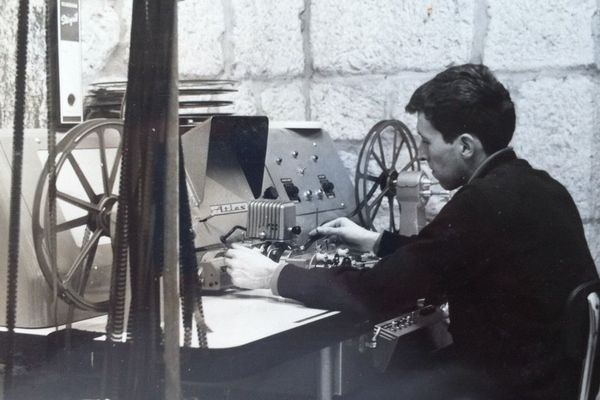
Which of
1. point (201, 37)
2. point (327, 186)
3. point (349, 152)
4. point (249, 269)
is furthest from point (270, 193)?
point (201, 37)

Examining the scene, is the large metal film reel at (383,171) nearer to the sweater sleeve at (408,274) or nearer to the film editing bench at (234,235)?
the film editing bench at (234,235)

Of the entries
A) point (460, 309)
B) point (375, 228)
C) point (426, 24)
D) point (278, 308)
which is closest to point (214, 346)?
point (278, 308)

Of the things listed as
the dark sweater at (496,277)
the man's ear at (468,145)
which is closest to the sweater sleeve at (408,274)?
the dark sweater at (496,277)

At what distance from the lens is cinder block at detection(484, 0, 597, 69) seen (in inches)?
116

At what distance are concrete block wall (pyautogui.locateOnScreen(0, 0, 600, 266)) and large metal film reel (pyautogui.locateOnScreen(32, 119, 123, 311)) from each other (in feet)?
3.42

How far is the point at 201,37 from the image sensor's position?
3535mm

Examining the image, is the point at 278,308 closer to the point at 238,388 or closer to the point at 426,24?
the point at 238,388

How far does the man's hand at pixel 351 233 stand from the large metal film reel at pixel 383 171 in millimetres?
171

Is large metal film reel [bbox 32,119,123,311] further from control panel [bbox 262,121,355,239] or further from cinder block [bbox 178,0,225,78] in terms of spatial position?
cinder block [bbox 178,0,225,78]

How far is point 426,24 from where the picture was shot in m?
3.16

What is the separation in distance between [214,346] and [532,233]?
2.81 ft

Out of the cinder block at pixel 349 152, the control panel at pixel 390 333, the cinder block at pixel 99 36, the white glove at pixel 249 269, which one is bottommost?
the control panel at pixel 390 333

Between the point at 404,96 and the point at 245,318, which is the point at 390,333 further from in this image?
the point at 404,96

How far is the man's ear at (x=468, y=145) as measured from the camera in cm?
233
